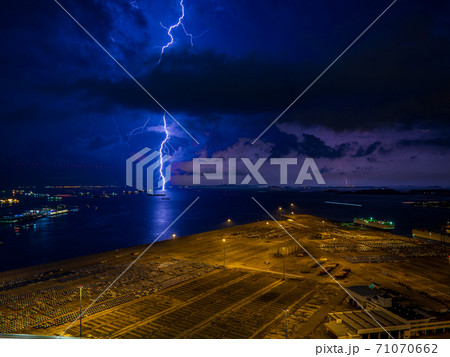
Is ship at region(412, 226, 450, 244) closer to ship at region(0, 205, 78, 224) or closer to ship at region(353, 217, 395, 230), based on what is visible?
ship at region(353, 217, 395, 230)

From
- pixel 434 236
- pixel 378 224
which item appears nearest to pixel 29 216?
pixel 378 224

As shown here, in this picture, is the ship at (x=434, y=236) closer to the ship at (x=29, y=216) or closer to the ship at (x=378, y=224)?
the ship at (x=378, y=224)

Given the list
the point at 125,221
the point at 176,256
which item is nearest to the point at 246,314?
the point at 176,256

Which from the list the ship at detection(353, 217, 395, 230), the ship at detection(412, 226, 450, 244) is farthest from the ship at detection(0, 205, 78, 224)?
the ship at detection(412, 226, 450, 244)

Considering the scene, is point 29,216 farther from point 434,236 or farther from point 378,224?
point 434,236

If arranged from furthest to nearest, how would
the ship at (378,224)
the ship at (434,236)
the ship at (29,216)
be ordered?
the ship at (29,216), the ship at (378,224), the ship at (434,236)

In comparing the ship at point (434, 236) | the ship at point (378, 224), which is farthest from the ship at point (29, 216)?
the ship at point (434, 236)

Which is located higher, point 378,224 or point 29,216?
point 29,216

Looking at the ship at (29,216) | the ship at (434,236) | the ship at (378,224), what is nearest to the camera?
the ship at (434,236)
